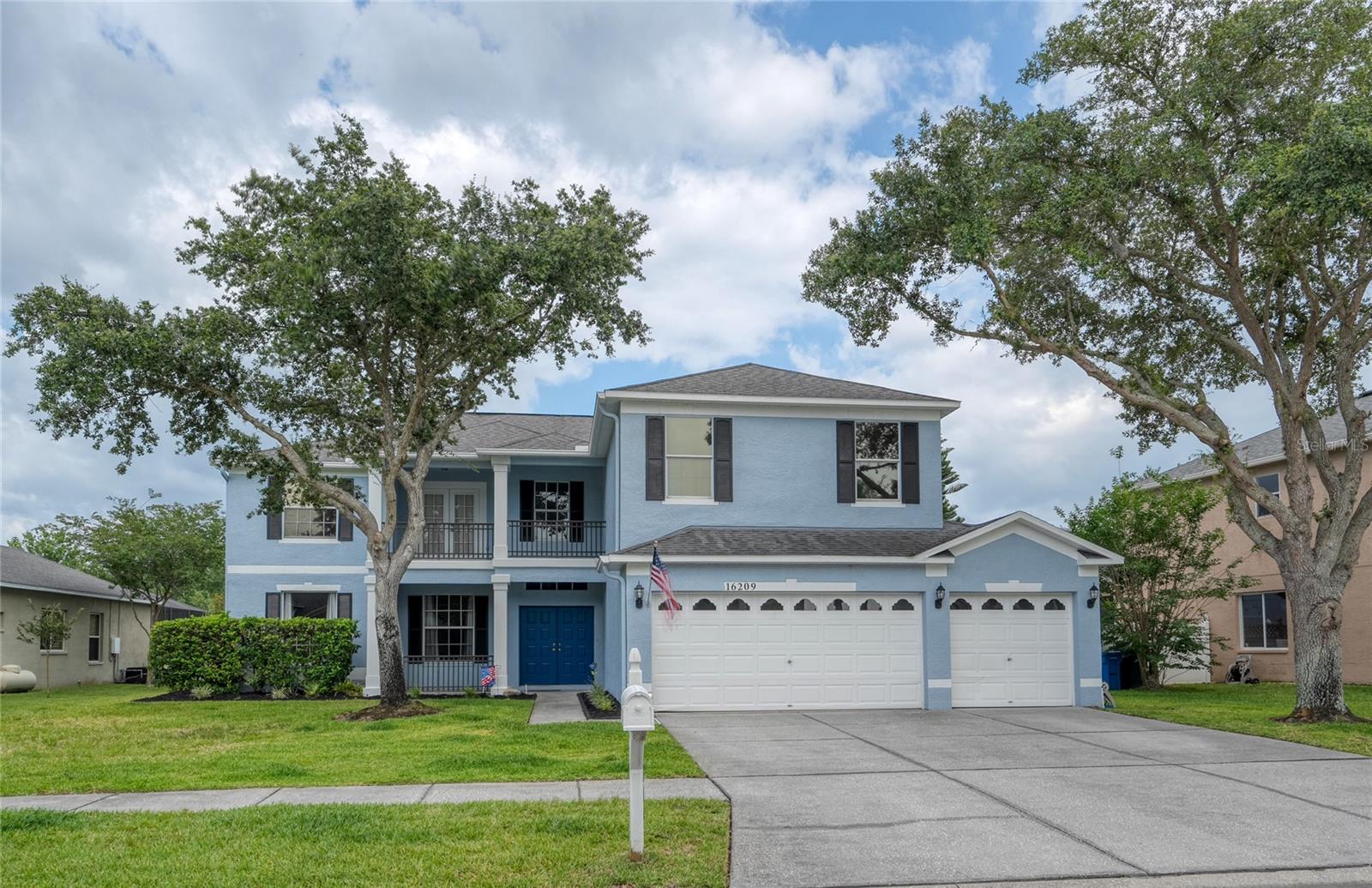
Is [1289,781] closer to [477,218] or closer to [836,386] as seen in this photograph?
[836,386]

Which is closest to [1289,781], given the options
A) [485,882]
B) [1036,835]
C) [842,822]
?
[1036,835]

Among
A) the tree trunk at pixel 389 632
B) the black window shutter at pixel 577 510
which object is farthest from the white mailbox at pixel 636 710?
the black window shutter at pixel 577 510

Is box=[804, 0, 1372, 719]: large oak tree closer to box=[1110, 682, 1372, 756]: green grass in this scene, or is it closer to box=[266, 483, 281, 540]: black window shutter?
box=[1110, 682, 1372, 756]: green grass

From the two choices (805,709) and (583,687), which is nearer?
(805,709)

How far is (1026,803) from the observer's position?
9648 mm

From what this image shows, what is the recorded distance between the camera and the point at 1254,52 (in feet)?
51.1

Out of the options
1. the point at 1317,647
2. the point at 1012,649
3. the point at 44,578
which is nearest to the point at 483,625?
the point at 1012,649

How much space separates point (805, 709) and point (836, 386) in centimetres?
689

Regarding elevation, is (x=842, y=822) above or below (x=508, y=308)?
below

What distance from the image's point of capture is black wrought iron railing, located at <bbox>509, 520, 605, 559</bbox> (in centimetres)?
2428

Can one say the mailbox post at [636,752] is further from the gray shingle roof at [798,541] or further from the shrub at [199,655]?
the shrub at [199,655]

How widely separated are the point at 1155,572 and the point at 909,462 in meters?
6.91

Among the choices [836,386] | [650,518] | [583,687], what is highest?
[836,386]

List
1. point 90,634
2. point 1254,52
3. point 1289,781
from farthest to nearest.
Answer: point 90,634 < point 1254,52 < point 1289,781
